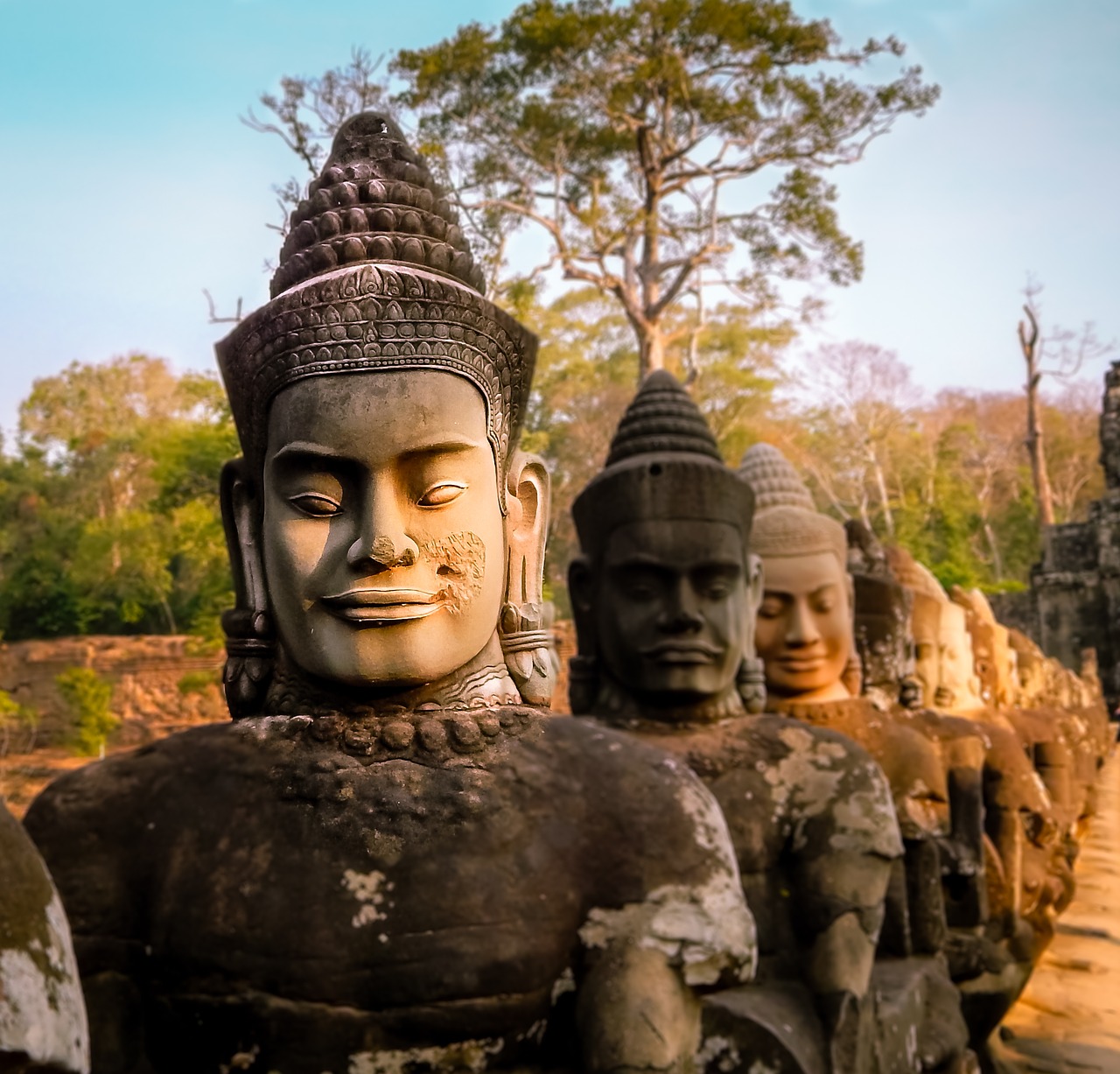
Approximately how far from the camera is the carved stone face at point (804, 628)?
475 cm

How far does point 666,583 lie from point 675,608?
92 mm

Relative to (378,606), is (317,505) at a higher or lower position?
higher

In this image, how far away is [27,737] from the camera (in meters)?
19.9

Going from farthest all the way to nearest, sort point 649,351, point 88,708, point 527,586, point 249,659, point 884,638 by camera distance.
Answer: point 88,708 → point 649,351 → point 884,638 → point 527,586 → point 249,659

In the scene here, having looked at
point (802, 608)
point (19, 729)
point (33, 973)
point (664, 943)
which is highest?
point (802, 608)

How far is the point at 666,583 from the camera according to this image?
3.72 metres

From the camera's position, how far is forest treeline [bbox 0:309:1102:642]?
22266 millimetres

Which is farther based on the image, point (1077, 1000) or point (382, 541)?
point (1077, 1000)

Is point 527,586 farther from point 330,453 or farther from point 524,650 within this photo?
point 330,453

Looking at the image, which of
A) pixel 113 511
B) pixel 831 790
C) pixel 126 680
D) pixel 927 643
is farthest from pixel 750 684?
pixel 113 511

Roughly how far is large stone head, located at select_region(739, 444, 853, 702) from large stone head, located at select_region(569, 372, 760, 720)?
2.54 feet

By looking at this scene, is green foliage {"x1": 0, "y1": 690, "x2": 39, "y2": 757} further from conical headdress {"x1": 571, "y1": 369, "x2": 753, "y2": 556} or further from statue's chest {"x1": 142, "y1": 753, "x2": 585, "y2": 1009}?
statue's chest {"x1": 142, "y1": 753, "x2": 585, "y2": 1009}

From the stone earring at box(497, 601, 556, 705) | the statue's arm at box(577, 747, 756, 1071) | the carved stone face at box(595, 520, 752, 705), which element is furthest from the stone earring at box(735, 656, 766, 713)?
the stone earring at box(497, 601, 556, 705)

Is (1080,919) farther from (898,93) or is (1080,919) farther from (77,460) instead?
(77,460)
